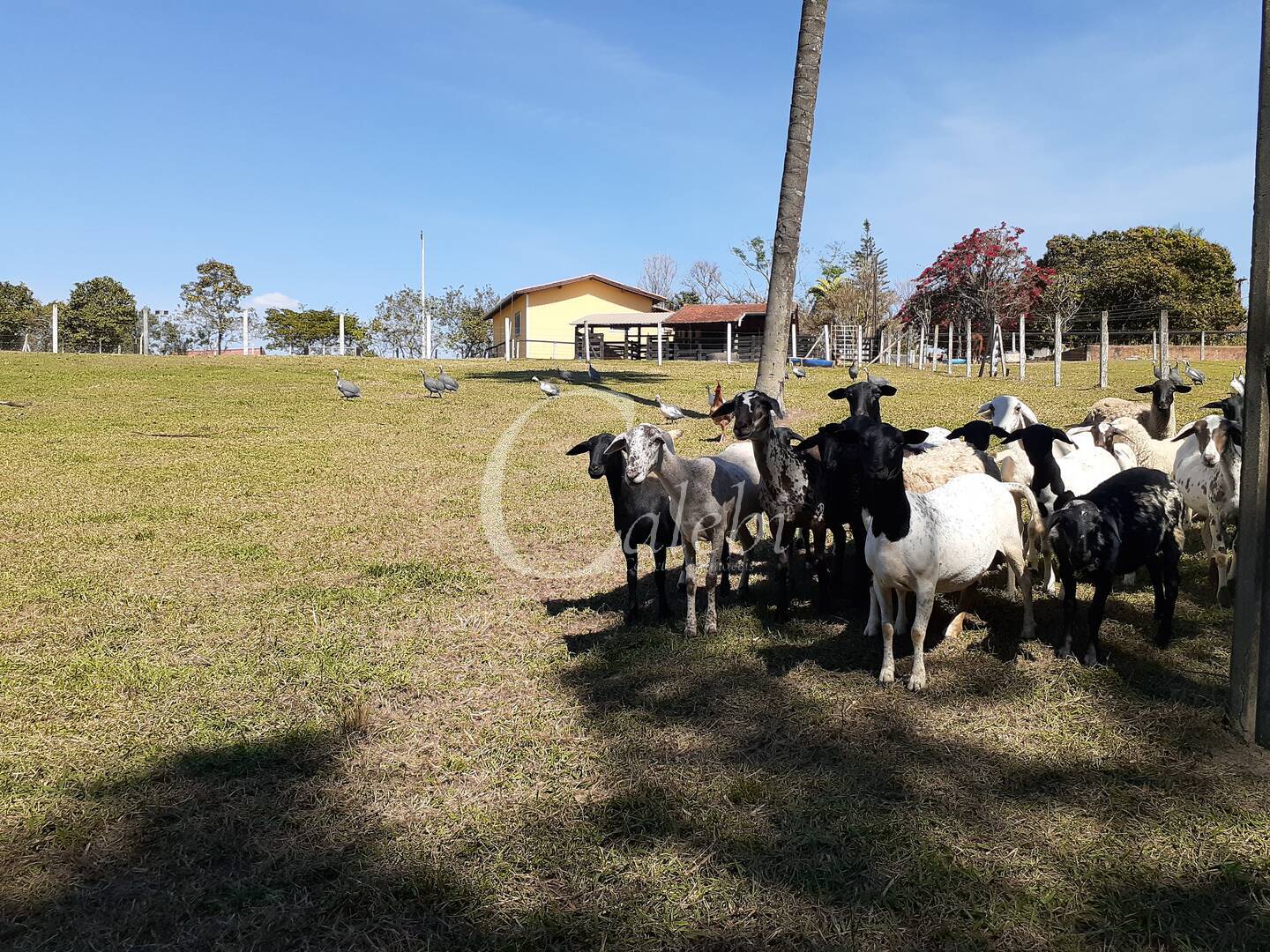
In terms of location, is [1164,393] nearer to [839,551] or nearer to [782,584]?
[839,551]

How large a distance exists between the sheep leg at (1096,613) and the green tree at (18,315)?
5436cm

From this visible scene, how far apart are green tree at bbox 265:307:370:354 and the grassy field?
54087 mm

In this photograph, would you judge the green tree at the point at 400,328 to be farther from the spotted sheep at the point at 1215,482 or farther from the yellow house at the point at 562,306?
the spotted sheep at the point at 1215,482

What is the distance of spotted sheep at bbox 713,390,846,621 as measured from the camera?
6.76 m

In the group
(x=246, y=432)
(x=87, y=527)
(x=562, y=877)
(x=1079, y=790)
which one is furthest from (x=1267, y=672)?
(x=246, y=432)

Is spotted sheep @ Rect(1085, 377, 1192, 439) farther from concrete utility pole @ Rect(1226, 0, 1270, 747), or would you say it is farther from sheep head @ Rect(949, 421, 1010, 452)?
concrete utility pole @ Rect(1226, 0, 1270, 747)

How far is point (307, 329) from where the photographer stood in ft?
201

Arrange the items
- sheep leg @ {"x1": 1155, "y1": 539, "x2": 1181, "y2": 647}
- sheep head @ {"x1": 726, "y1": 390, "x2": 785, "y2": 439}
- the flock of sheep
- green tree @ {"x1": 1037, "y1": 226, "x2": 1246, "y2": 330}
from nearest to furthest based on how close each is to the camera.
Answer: the flock of sheep < sheep leg @ {"x1": 1155, "y1": 539, "x2": 1181, "y2": 647} < sheep head @ {"x1": 726, "y1": 390, "x2": 785, "y2": 439} < green tree @ {"x1": 1037, "y1": 226, "x2": 1246, "y2": 330}

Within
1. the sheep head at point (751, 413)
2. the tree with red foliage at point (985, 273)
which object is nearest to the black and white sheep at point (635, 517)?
the sheep head at point (751, 413)

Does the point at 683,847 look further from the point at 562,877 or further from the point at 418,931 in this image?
the point at 418,931

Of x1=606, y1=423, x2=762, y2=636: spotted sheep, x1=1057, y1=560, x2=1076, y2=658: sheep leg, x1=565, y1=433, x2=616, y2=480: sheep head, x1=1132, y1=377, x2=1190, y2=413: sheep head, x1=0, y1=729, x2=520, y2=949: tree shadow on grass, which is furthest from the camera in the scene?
x1=1132, y1=377, x2=1190, y2=413: sheep head

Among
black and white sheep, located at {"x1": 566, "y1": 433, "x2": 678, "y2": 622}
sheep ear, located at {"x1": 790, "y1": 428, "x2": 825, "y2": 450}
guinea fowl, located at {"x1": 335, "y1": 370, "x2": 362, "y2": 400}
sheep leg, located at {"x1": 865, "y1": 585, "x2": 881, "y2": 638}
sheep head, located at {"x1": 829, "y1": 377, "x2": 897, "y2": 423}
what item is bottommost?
sheep leg, located at {"x1": 865, "y1": 585, "x2": 881, "y2": 638}

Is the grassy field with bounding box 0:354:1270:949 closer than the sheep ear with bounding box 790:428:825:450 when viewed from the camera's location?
Yes

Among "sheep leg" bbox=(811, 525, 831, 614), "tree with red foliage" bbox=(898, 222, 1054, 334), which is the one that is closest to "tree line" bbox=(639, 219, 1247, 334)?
"tree with red foliage" bbox=(898, 222, 1054, 334)
